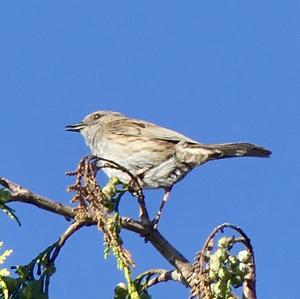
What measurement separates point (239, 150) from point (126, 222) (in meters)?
3.69

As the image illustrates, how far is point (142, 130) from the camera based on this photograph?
9.79 meters

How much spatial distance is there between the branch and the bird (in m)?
2.43

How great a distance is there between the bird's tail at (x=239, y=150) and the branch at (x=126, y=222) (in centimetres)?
311

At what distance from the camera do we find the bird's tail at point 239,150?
7.58 m

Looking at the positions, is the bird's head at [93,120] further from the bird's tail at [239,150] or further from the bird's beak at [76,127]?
the bird's tail at [239,150]

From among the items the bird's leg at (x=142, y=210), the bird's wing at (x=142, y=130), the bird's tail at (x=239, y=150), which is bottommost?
the bird's leg at (x=142, y=210)

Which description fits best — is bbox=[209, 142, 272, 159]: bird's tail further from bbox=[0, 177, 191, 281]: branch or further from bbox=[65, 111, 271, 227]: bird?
bbox=[0, 177, 191, 281]: branch

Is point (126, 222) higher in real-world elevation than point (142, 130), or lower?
lower

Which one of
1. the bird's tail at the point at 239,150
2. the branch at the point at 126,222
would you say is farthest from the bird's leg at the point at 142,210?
the bird's tail at the point at 239,150

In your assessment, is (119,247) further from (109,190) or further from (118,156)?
(118,156)

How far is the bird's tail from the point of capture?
7.58m

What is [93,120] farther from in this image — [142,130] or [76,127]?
[142,130]

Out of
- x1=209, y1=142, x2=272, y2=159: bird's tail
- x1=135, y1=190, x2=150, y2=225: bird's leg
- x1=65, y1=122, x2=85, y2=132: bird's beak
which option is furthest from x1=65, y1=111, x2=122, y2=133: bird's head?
x1=135, y1=190, x2=150, y2=225: bird's leg

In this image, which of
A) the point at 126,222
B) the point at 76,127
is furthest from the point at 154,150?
the point at 126,222
